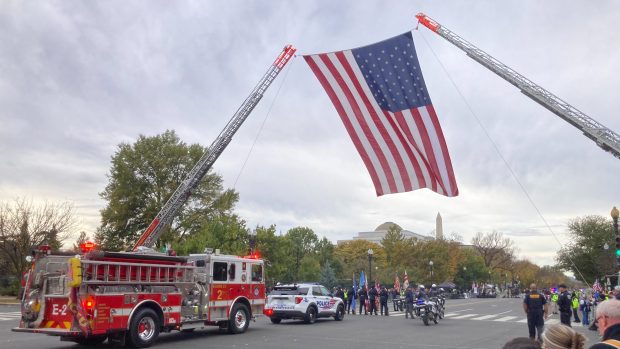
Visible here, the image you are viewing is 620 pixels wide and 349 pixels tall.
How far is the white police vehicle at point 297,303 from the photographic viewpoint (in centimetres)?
2228

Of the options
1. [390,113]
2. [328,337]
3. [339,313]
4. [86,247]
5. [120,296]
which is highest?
[390,113]

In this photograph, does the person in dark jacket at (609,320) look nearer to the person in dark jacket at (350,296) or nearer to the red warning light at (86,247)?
the red warning light at (86,247)

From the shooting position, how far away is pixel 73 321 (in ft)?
43.7

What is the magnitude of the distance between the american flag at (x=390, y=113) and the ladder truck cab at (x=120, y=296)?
656 cm

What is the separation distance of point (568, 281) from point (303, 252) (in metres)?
144

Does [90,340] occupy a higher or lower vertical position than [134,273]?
lower

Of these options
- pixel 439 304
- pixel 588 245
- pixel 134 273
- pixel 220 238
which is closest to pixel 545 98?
pixel 439 304

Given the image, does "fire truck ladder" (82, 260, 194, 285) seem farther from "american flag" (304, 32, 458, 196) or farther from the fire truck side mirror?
"american flag" (304, 32, 458, 196)

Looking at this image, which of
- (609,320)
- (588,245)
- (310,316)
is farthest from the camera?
(588,245)

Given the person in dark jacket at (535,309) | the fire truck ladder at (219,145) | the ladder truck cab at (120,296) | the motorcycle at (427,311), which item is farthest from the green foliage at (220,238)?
the person in dark jacket at (535,309)

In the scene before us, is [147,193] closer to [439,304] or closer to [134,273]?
[439,304]

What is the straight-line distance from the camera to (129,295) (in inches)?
569

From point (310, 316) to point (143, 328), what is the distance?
922 cm

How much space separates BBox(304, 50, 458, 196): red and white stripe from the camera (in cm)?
1488
